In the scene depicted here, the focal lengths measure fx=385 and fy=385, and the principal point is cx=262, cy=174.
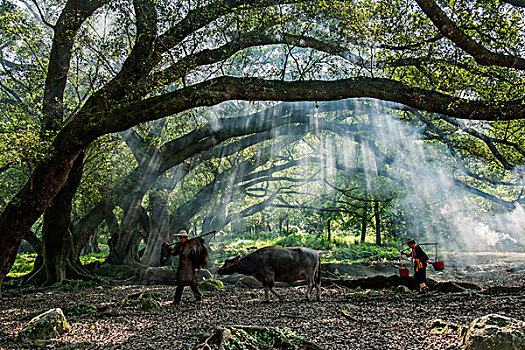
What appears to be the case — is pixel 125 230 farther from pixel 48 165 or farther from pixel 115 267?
pixel 48 165

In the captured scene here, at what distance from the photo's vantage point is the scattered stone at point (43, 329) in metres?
5.62

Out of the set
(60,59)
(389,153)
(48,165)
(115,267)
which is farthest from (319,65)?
(115,267)

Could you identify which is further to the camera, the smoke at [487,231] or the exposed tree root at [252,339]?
the smoke at [487,231]

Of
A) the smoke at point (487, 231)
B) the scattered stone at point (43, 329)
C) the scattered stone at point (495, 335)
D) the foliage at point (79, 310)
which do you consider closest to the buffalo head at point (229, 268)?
the foliage at point (79, 310)

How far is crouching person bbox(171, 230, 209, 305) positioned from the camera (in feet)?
30.4

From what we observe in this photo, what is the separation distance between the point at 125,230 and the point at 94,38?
35.3 ft

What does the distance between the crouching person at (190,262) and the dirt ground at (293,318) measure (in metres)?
0.38

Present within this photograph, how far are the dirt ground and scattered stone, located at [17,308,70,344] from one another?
0.13 m

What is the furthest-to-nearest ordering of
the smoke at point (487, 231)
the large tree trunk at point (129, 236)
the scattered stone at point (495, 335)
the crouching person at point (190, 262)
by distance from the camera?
1. the smoke at point (487, 231)
2. the large tree trunk at point (129, 236)
3. the crouching person at point (190, 262)
4. the scattered stone at point (495, 335)

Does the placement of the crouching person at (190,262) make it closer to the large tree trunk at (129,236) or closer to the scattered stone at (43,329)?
the scattered stone at (43,329)

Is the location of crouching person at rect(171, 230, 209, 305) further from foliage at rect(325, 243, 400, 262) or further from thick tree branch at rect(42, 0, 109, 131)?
foliage at rect(325, 243, 400, 262)

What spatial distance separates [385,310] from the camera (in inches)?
305

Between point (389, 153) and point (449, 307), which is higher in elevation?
point (389, 153)

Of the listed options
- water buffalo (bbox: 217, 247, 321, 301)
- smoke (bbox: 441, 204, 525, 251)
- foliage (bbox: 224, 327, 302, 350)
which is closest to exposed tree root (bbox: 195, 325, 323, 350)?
foliage (bbox: 224, 327, 302, 350)
